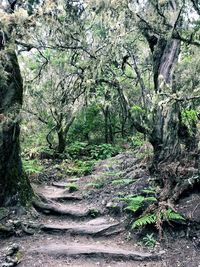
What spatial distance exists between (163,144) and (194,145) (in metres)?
0.78

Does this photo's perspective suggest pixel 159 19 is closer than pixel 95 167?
Yes

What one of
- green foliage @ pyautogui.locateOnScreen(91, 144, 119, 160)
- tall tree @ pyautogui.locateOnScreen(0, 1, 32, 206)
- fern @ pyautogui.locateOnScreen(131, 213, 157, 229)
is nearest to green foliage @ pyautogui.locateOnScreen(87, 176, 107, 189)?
tall tree @ pyautogui.locateOnScreen(0, 1, 32, 206)

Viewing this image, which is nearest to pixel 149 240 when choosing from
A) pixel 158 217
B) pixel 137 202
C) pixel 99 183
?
pixel 158 217

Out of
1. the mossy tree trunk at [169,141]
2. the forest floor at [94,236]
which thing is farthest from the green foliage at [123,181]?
the mossy tree trunk at [169,141]

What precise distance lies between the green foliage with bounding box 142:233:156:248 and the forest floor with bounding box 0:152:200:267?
0.23 ft

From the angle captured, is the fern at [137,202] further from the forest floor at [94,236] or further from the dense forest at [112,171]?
the forest floor at [94,236]

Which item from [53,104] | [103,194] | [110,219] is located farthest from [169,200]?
[53,104]

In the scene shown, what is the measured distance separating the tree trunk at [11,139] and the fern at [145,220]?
258 centimetres

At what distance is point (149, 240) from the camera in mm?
6465

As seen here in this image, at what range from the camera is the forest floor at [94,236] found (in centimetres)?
591

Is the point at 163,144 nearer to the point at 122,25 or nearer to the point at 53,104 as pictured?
the point at 122,25

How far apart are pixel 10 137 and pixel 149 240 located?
3.71m

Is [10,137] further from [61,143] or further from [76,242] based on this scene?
[61,143]

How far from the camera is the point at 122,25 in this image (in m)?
7.86
